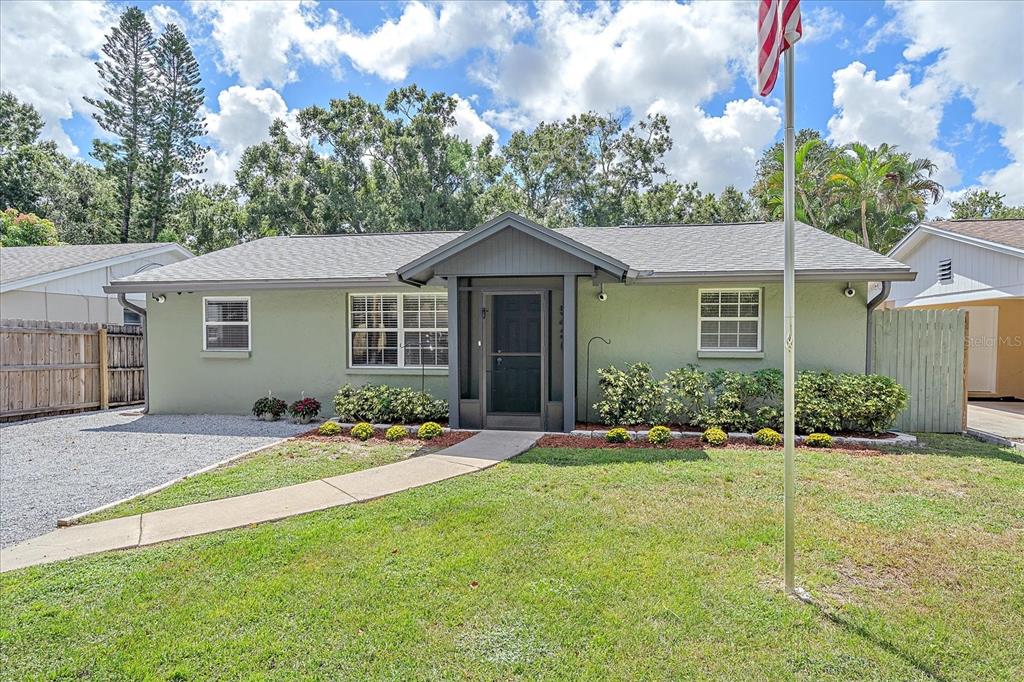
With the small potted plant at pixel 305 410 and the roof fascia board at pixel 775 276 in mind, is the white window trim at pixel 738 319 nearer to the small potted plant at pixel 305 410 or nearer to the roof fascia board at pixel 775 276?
the roof fascia board at pixel 775 276

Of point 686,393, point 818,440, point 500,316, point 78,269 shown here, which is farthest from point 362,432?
point 78,269

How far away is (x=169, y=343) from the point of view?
1055 centimetres

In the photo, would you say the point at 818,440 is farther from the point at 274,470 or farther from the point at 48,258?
the point at 48,258

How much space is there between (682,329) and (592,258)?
246cm

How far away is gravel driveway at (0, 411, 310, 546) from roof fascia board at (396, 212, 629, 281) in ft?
11.9

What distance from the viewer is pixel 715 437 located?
7.55 metres

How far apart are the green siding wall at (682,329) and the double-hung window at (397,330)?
8.73 feet

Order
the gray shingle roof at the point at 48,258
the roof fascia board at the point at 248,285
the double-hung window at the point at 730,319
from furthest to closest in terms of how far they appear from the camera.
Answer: the gray shingle roof at the point at 48,258, the roof fascia board at the point at 248,285, the double-hung window at the point at 730,319

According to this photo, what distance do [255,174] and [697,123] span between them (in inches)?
841

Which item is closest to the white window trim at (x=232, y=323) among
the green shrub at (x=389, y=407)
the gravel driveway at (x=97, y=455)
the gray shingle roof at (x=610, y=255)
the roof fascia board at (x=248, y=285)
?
the gray shingle roof at (x=610, y=255)

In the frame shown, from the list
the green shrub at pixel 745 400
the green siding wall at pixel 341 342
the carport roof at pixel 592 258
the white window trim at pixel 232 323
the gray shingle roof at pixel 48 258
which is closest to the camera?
the green shrub at pixel 745 400

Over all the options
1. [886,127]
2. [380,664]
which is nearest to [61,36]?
[380,664]

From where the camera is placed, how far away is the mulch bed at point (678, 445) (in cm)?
726

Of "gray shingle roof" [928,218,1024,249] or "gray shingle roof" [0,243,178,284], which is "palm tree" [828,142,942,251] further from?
"gray shingle roof" [0,243,178,284]
